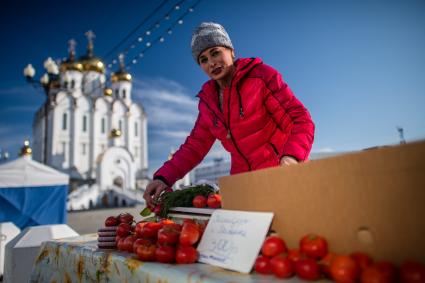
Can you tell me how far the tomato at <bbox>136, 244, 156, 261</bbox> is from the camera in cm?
134

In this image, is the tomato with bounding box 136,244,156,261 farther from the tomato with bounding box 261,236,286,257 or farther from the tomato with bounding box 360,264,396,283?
the tomato with bounding box 360,264,396,283

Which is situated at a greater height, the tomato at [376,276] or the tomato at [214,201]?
the tomato at [214,201]

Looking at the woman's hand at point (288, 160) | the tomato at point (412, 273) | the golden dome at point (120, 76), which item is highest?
the golden dome at point (120, 76)

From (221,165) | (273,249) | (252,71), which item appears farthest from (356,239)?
(221,165)

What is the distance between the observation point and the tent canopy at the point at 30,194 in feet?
31.2

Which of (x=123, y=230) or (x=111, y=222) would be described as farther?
(x=111, y=222)

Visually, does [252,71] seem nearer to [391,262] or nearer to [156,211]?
[156,211]

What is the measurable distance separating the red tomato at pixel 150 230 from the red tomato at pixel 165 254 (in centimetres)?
25

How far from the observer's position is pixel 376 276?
31.5 inches

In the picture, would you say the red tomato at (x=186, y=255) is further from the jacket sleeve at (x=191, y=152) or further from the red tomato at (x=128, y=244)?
the jacket sleeve at (x=191, y=152)

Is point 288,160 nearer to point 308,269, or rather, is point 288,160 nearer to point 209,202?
point 209,202

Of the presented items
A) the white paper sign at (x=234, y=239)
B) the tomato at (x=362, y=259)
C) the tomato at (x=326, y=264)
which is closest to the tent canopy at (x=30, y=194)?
the white paper sign at (x=234, y=239)

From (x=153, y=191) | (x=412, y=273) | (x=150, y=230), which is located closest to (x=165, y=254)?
(x=150, y=230)

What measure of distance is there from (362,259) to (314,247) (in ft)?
0.53
